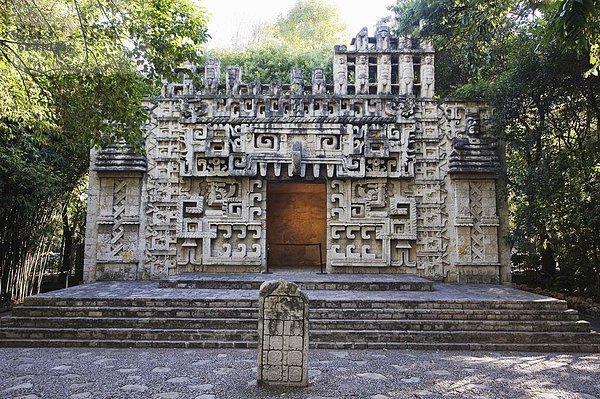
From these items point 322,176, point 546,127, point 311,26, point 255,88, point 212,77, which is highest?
point 311,26

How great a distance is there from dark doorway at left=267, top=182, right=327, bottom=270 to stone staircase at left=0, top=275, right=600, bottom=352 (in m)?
6.65

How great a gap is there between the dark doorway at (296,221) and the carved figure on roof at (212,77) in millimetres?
4616

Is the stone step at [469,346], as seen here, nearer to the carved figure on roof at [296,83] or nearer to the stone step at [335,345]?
the stone step at [335,345]

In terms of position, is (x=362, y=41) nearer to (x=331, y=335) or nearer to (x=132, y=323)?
(x=331, y=335)

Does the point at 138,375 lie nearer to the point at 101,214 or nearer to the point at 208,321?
the point at 208,321

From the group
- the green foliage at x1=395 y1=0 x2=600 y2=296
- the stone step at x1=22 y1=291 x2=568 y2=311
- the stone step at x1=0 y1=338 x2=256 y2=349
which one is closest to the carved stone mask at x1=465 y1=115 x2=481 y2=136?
the green foliage at x1=395 y1=0 x2=600 y2=296

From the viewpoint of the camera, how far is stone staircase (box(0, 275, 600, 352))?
6.56 metres

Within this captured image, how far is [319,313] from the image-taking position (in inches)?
281

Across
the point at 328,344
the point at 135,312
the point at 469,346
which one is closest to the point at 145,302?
the point at 135,312

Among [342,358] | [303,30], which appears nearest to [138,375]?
[342,358]

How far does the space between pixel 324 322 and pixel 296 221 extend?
806 cm

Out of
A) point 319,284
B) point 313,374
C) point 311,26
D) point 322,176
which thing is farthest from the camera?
point 311,26

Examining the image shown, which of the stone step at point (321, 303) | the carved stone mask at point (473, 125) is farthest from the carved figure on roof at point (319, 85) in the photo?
the stone step at point (321, 303)

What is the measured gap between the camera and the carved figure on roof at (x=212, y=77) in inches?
428
